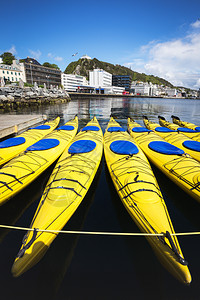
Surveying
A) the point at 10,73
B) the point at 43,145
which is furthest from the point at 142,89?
the point at 43,145

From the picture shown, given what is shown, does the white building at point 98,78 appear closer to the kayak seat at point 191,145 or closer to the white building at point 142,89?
the white building at point 142,89

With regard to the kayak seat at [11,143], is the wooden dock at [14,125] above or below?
above

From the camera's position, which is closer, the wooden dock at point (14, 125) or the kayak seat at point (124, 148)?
the kayak seat at point (124, 148)

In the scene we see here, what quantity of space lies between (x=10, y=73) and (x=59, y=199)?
85.1 metres

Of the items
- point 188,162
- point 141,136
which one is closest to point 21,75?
point 141,136

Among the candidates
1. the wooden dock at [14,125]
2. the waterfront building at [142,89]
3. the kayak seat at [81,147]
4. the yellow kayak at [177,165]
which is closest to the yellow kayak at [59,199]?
the kayak seat at [81,147]

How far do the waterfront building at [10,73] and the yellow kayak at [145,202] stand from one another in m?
73.9

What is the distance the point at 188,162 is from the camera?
6.85 m

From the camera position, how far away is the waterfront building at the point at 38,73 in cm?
7894

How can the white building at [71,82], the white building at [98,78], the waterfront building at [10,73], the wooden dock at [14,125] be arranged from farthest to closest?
the white building at [98,78], the white building at [71,82], the waterfront building at [10,73], the wooden dock at [14,125]

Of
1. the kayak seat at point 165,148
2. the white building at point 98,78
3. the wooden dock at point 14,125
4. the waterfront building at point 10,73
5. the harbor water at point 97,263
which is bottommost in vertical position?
the harbor water at point 97,263

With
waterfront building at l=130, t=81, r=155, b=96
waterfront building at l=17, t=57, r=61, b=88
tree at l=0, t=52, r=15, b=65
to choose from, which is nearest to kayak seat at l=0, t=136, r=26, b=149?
waterfront building at l=17, t=57, r=61, b=88

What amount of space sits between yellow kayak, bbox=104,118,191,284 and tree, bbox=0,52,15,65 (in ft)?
317

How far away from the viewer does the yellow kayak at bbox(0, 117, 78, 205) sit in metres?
5.47
